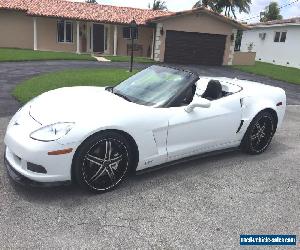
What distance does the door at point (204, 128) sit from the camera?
4.23 meters

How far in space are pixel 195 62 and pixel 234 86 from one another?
1891cm

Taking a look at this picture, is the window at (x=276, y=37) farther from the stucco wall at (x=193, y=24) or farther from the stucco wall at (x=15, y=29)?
the stucco wall at (x=15, y=29)

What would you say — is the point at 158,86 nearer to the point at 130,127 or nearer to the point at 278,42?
the point at 130,127

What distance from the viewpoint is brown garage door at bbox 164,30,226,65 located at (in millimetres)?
23078

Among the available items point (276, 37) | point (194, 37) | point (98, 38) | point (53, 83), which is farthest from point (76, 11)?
point (276, 37)

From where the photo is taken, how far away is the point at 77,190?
3836 millimetres

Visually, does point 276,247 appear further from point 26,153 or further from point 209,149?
point 26,153

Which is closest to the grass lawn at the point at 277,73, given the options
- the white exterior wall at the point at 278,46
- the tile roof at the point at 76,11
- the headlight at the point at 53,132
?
the white exterior wall at the point at 278,46

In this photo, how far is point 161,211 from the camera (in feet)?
11.7

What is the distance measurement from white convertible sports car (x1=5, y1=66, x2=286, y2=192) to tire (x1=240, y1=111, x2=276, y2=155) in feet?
0.06

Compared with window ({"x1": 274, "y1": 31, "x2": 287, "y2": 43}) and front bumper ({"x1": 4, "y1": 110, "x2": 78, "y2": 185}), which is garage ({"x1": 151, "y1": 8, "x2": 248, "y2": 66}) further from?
front bumper ({"x1": 4, "y1": 110, "x2": 78, "y2": 185})

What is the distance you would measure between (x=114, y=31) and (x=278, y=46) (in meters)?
15.9

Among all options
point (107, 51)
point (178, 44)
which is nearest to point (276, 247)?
point (178, 44)

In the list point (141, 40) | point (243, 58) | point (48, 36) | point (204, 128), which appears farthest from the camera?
point (141, 40)
